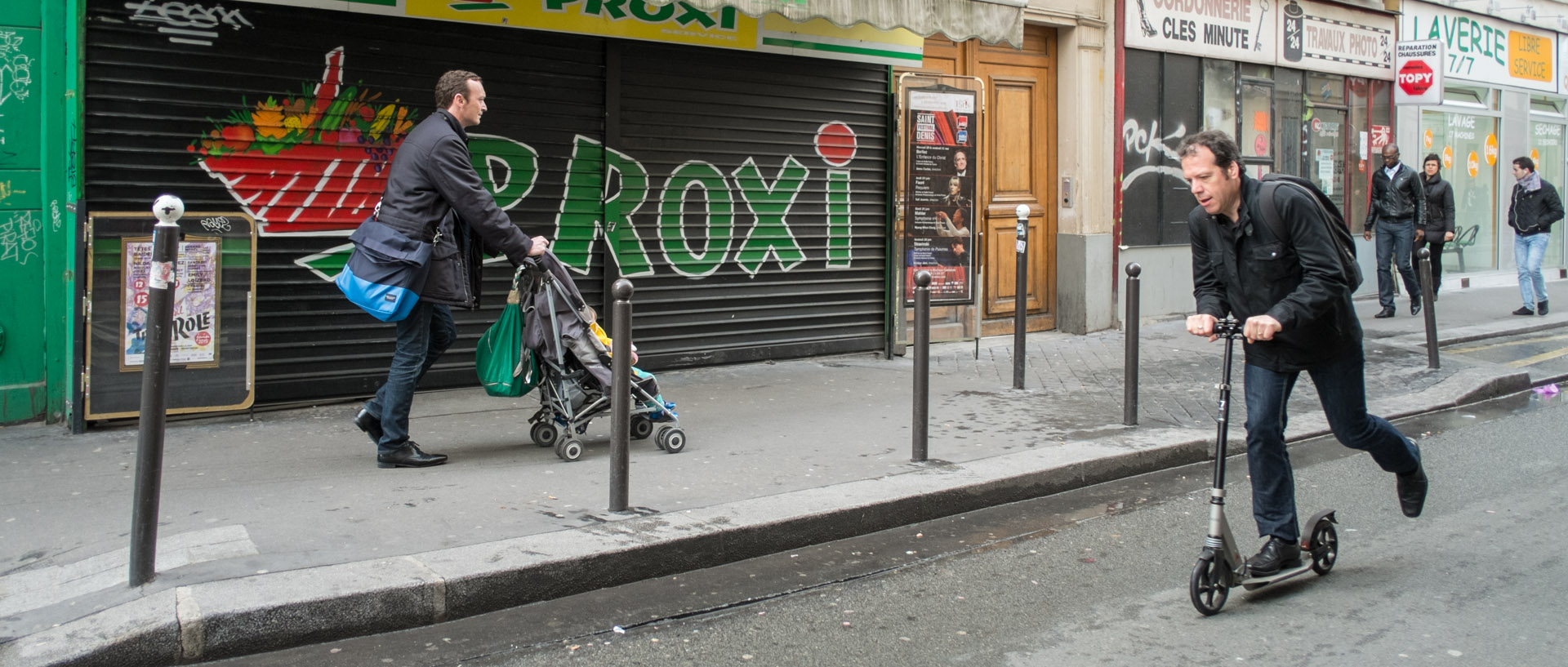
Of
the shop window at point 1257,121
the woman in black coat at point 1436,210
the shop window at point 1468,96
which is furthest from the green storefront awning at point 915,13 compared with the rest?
the shop window at point 1468,96

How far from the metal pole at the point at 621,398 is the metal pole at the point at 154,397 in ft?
5.39

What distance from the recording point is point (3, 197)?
22.1ft

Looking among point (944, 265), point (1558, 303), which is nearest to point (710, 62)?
point (944, 265)

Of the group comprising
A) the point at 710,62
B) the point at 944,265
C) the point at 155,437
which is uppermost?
the point at 710,62

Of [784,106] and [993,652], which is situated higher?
[784,106]

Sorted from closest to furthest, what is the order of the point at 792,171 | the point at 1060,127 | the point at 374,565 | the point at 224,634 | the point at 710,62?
the point at 224,634 → the point at 374,565 → the point at 710,62 → the point at 792,171 → the point at 1060,127

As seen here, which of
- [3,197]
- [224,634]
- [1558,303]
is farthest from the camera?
[1558,303]

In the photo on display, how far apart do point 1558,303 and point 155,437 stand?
16.4m

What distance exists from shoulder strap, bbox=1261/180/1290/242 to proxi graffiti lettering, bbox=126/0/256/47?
565 cm

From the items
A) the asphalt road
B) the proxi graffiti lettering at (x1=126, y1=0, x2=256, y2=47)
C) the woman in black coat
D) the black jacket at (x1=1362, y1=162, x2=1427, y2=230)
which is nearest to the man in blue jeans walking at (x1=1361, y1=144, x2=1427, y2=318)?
the black jacket at (x1=1362, y1=162, x2=1427, y2=230)

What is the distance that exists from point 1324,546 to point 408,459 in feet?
13.4

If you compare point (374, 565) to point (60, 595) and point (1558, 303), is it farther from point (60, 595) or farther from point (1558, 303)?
point (1558, 303)

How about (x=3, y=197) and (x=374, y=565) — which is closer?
(x=374, y=565)

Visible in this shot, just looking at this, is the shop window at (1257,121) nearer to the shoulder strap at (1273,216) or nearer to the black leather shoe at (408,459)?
the shoulder strap at (1273,216)
